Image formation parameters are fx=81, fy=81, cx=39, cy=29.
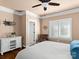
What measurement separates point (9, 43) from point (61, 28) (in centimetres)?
354

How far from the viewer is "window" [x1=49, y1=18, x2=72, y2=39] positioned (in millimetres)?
5234

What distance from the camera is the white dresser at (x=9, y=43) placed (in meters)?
3.98

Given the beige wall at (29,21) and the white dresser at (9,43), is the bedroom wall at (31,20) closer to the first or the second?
the beige wall at (29,21)

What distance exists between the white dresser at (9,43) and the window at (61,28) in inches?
100

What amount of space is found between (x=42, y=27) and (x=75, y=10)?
2.88 m

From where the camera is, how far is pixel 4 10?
15.2 ft

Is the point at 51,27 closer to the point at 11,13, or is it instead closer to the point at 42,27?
the point at 42,27

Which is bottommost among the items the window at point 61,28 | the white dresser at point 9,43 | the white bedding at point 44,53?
the white dresser at point 9,43

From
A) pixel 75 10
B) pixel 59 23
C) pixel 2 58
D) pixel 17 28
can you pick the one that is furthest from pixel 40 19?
pixel 2 58

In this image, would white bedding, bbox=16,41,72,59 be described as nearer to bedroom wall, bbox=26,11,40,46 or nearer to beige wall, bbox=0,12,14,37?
beige wall, bbox=0,12,14,37

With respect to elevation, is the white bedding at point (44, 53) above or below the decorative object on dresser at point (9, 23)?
below

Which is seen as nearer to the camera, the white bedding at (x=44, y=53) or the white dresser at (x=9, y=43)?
the white bedding at (x=44, y=53)

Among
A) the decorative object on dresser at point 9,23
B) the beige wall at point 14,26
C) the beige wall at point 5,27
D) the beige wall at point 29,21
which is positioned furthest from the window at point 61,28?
the beige wall at point 5,27

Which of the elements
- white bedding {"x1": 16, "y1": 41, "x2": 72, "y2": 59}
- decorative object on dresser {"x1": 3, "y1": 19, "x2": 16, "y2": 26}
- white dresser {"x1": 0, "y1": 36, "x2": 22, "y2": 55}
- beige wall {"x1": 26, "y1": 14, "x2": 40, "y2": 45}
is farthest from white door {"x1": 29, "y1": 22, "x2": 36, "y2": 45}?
white bedding {"x1": 16, "y1": 41, "x2": 72, "y2": 59}
